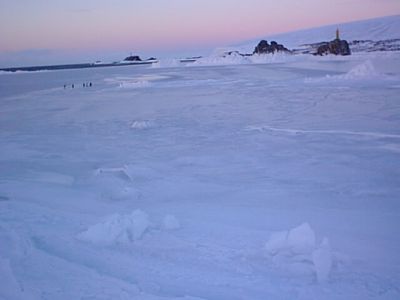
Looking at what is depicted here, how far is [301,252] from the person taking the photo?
8.88 feet

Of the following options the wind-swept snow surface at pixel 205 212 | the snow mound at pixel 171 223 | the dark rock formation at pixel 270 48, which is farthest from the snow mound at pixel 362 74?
the dark rock formation at pixel 270 48

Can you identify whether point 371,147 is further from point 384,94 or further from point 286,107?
point 384,94

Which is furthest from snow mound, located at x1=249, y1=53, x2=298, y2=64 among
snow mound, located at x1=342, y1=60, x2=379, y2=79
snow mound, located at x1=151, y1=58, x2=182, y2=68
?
snow mound, located at x1=342, y1=60, x2=379, y2=79

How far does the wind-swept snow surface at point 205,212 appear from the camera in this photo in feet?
7.98

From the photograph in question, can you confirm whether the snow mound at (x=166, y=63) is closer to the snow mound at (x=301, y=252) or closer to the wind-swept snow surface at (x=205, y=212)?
the wind-swept snow surface at (x=205, y=212)

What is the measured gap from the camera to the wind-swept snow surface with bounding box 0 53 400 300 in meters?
2.43

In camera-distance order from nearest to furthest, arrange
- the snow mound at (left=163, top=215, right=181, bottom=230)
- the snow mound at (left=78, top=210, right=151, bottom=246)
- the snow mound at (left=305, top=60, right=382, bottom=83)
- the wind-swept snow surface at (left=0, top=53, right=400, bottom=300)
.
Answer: the wind-swept snow surface at (left=0, top=53, right=400, bottom=300) < the snow mound at (left=78, top=210, right=151, bottom=246) < the snow mound at (left=163, top=215, right=181, bottom=230) < the snow mound at (left=305, top=60, right=382, bottom=83)

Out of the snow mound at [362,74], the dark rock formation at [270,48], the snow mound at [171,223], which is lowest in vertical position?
the snow mound at [171,223]

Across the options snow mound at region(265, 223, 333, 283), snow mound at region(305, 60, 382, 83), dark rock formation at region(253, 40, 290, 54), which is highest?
dark rock formation at region(253, 40, 290, 54)

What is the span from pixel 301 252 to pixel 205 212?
97 centimetres

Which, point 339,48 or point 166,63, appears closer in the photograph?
point 166,63

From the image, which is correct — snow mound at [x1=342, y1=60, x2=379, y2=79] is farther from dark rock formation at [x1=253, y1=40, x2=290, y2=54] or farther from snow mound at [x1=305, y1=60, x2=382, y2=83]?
dark rock formation at [x1=253, y1=40, x2=290, y2=54]

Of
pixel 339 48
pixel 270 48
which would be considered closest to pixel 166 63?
pixel 270 48

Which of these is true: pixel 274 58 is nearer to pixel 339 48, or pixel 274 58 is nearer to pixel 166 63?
pixel 339 48
